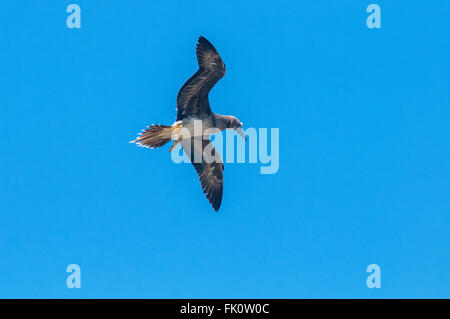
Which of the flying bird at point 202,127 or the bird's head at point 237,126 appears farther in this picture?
the bird's head at point 237,126

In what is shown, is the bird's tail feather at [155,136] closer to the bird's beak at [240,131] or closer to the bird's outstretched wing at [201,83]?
the bird's outstretched wing at [201,83]

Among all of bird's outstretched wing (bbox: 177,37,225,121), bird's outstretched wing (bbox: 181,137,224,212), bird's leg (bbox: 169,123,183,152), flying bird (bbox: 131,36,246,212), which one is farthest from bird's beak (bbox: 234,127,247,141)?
bird's leg (bbox: 169,123,183,152)

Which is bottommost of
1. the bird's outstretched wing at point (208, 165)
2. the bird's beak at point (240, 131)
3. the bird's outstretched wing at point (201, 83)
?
the bird's outstretched wing at point (208, 165)

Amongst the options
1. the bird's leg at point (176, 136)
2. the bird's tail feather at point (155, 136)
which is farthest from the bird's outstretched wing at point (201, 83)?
the bird's tail feather at point (155, 136)

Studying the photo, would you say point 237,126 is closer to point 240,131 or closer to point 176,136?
point 240,131

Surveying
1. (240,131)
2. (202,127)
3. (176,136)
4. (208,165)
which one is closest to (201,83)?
(202,127)

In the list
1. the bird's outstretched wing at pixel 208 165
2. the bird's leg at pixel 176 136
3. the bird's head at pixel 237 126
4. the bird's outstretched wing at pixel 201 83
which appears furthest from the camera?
the bird's outstretched wing at pixel 208 165

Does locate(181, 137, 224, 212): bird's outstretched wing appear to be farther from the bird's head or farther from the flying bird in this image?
the bird's head

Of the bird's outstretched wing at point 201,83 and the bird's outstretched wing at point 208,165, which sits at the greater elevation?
the bird's outstretched wing at point 201,83
